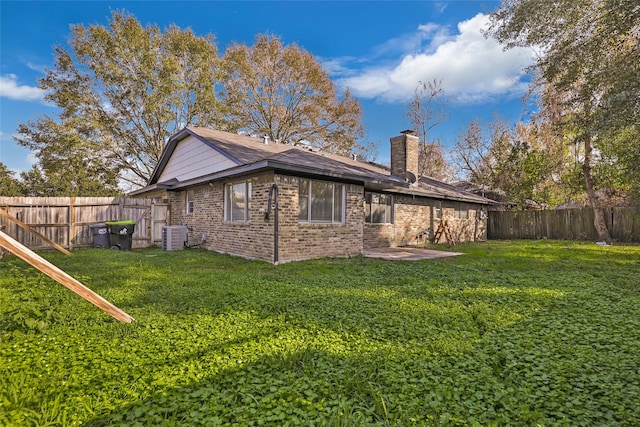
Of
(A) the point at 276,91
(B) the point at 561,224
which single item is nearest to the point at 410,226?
(B) the point at 561,224

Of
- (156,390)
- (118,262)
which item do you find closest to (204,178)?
(118,262)

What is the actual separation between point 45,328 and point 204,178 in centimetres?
708

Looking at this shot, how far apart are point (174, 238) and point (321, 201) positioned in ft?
17.9

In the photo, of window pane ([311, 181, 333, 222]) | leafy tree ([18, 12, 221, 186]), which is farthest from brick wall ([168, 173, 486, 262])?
leafy tree ([18, 12, 221, 186])

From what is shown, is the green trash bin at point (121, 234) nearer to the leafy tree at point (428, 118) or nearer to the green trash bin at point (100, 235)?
the green trash bin at point (100, 235)

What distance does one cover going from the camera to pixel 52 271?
119 inches

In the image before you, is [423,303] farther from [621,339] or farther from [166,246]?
[166,246]

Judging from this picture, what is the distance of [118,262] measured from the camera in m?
A: 7.53

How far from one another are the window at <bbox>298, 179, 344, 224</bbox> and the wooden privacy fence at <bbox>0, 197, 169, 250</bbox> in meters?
6.81

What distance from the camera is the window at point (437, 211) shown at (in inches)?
567

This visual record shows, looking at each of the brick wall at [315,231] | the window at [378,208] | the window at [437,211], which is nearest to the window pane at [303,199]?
the brick wall at [315,231]

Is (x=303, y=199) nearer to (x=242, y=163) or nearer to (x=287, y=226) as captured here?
(x=287, y=226)

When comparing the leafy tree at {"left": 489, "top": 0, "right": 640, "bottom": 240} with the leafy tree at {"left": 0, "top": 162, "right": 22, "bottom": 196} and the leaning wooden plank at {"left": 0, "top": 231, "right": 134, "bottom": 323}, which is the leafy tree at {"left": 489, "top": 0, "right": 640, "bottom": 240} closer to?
the leaning wooden plank at {"left": 0, "top": 231, "right": 134, "bottom": 323}

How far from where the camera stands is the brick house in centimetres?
812
